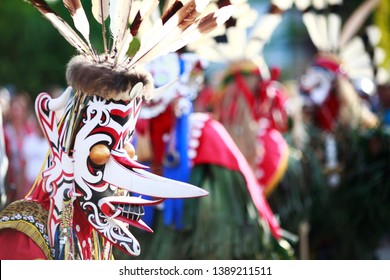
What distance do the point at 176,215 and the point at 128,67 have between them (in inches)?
85.7

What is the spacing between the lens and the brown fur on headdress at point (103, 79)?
9.21 ft

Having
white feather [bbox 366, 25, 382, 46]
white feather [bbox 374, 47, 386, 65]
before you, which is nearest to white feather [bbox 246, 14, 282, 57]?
white feather [bbox 374, 47, 386, 65]

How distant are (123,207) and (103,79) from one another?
0.38 metres

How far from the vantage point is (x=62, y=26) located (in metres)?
2.85

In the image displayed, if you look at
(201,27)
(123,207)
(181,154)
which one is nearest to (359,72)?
(181,154)

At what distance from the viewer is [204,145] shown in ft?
16.5

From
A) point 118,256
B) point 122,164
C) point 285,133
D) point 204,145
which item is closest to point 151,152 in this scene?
point 204,145

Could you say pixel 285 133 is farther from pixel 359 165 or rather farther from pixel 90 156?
pixel 90 156

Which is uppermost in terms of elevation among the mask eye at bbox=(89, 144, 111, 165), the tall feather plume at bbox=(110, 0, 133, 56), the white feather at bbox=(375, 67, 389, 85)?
the white feather at bbox=(375, 67, 389, 85)

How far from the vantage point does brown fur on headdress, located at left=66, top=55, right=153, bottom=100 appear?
2809 millimetres

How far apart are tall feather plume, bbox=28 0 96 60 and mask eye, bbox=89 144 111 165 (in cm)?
29

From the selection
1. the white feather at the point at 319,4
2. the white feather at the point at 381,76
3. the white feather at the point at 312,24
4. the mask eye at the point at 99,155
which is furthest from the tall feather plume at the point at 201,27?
the white feather at the point at 381,76

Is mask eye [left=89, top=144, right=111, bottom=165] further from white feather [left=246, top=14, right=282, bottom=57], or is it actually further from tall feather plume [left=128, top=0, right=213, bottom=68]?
white feather [left=246, top=14, right=282, bottom=57]
